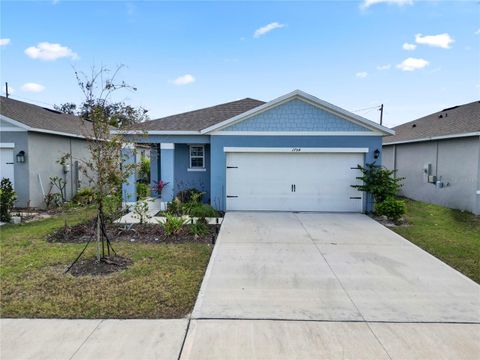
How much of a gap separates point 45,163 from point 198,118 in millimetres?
6461

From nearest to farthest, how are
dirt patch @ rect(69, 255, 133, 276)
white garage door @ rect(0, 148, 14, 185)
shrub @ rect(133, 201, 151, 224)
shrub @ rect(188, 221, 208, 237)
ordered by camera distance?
1. dirt patch @ rect(69, 255, 133, 276)
2. shrub @ rect(188, 221, 208, 237)
3. shrub @ rect(133, 201, 151, 224)
4. white garage door @ rect(0, 148, 14, 185)

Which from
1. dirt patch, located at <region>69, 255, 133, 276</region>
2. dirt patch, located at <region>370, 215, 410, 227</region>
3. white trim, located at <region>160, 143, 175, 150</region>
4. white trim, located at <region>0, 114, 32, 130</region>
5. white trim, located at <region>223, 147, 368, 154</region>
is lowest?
dirt patch, located at <region>69, 255, 133, 276</region>

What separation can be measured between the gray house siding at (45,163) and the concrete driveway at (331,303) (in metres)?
8.93

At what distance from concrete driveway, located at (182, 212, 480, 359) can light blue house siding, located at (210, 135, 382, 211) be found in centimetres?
385

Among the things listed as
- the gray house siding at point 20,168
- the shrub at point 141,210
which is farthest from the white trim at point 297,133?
the gray house siding at point 20,168

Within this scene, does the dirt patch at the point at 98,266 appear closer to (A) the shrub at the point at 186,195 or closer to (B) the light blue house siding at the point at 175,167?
(B) the light blue house siding at the point at 175,167

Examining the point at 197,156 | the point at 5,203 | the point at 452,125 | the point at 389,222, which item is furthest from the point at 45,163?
the point at 452,125

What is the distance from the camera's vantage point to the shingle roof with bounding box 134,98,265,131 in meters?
11.3

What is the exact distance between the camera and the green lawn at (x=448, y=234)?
232 inches

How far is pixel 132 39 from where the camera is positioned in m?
12.2

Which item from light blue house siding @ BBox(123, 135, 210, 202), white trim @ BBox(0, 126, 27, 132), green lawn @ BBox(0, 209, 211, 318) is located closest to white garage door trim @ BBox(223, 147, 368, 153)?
light blue house siding @ BBox(123, 135, 210, 202)

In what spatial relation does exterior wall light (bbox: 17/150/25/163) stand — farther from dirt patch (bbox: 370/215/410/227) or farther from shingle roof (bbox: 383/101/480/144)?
shingle roof (bbox: 383/101/480/144)

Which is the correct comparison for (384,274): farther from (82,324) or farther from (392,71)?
(392,71)

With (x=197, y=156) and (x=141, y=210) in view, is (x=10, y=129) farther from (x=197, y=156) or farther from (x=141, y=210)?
(x=197, y=156)
